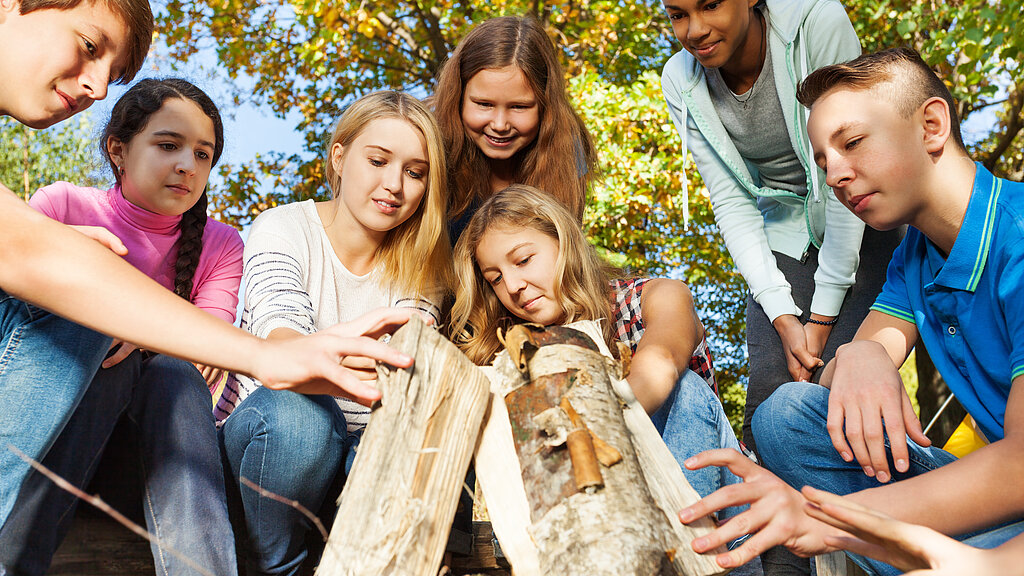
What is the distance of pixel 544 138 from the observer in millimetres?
3211

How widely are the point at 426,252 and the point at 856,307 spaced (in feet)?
5.28

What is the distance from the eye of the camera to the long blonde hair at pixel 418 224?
8.77 feet

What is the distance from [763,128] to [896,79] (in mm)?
883

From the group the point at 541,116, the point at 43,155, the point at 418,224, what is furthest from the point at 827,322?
the point at 43,155

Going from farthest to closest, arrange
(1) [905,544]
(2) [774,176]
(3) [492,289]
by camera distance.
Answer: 1. (2) [774,176]
2. (3) [492,289]
3. (1) [905,544]

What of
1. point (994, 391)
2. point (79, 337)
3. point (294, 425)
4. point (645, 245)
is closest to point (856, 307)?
point (994, 391)

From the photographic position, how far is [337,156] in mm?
2881

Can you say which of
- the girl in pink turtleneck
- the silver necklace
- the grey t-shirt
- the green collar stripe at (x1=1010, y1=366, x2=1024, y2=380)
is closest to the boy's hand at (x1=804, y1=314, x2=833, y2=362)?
the grey t-shirt

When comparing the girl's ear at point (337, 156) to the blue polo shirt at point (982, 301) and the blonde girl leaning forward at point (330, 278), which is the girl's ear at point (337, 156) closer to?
the blonde girl leaning forward at point (330, 278)

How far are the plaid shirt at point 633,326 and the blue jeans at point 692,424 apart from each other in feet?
1.06

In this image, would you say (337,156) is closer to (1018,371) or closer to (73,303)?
(73,303)

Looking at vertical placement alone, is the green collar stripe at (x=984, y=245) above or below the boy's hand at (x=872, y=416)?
above

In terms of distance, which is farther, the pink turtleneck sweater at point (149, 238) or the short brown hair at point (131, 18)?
the pink turtleneck sweater at point (149, 238)

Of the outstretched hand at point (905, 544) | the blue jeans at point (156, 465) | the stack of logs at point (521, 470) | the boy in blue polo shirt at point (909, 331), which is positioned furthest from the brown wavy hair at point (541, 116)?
the outstretched hand at point (905, 544)
